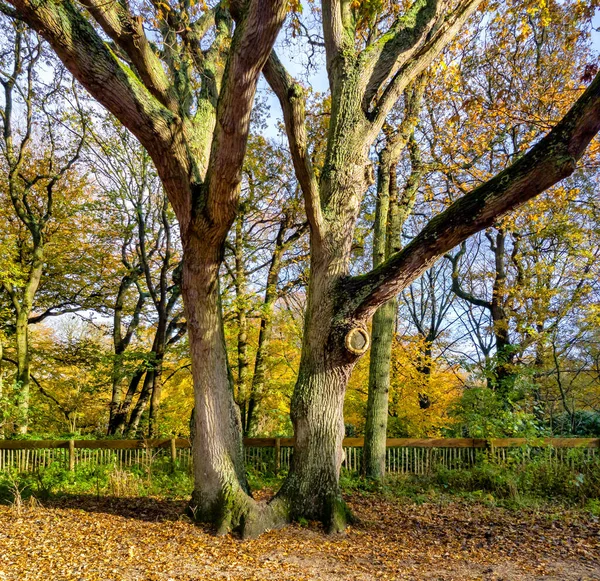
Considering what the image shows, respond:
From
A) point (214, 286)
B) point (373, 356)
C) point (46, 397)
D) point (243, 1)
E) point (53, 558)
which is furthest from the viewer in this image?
point (46, 397)

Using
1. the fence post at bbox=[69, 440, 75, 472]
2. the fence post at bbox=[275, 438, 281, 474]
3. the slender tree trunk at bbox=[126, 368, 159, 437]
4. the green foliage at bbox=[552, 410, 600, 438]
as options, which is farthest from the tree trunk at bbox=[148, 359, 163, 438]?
the green foliage at bbox=[552, 410, 600, 438]

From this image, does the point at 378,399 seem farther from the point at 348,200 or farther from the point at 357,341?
the point at 348,200

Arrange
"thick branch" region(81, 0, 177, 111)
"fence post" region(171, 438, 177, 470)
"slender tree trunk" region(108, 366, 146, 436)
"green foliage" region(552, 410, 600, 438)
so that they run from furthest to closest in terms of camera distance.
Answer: "green foliage" region(552, 410, 600, 438)
"slender tree trunk" region(108, 366, 146, 436)
"fence post" region(171, 438, 177, 470)
"thick branch" region(81, 0, 177, 111)

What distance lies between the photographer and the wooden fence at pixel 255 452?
27.3ft

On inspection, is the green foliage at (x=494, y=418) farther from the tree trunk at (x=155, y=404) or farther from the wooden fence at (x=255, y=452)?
the tree trunk at (x=155, y=404)

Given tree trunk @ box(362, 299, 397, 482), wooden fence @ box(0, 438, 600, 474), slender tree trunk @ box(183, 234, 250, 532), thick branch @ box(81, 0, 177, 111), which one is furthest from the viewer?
wooden fence @ box(0, 438, 600, 474)

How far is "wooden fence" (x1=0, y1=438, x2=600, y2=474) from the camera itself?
8312mm

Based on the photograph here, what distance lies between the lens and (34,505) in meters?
5.15

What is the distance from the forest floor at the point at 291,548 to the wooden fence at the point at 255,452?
2.83m

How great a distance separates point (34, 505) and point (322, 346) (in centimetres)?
392

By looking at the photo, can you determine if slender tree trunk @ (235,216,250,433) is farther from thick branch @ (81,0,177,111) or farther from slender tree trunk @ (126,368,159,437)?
thick branch @ (81,0,177,111)

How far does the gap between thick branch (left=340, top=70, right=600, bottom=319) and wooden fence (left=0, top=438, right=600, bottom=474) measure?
4802mm

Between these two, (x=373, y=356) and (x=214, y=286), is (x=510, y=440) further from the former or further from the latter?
(x=214, y=286)

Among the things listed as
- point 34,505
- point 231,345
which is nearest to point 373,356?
point 231,345
